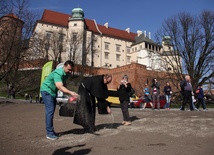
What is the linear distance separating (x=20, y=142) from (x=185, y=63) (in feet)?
102

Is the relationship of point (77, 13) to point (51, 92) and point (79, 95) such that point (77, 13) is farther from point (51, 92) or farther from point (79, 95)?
point (51, 92)

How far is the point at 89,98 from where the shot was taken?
21.7ft

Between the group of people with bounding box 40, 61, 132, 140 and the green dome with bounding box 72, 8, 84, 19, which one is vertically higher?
the green dome with bounding box 72, 8, 84, 19

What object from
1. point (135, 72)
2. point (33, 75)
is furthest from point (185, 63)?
point (33, 75)

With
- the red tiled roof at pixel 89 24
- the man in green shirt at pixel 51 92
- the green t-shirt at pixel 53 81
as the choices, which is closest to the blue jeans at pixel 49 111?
the man in green shirt at pixel 51 92

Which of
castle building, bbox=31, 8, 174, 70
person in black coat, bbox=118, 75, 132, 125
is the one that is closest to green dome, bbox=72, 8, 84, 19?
castle building, bbox=31, 8, 174, 70

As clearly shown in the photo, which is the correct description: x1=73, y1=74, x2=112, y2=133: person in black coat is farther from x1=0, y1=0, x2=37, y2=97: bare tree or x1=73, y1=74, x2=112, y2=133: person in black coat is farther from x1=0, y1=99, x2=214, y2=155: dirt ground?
x1=0, y1=0, x2=37, y2=97: bare tree

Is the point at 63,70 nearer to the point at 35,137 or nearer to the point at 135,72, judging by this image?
the point at 35,137

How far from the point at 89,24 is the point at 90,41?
993 centimetres

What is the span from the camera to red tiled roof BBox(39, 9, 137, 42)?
223 feet

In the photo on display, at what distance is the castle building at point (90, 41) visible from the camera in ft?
191

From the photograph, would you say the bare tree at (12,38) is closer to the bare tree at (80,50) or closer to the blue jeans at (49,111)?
the blue jeans at (49,111)

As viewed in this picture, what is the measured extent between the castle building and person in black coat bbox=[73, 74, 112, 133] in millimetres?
46399

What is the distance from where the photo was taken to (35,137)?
614 centimetres
